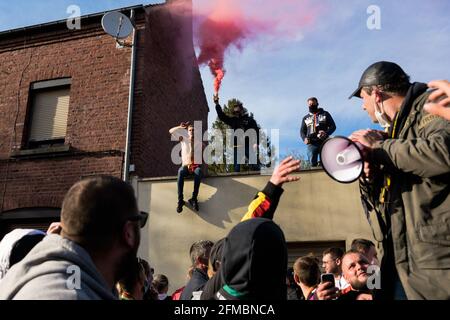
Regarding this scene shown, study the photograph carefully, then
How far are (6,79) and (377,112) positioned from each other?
11250mm

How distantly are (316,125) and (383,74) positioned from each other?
685 centimetres

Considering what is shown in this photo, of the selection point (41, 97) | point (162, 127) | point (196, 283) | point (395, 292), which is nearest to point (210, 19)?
point (162, 127)

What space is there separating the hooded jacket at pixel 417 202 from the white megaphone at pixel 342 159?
0.32 feet

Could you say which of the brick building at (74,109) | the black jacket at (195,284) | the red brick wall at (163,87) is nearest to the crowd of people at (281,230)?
the black jacket at (195,284)

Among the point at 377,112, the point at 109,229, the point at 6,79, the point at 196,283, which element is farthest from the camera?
the point at 6,79

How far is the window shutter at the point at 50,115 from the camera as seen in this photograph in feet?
35.5

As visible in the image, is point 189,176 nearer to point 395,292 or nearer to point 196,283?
point 196,283

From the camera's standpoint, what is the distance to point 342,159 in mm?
2238

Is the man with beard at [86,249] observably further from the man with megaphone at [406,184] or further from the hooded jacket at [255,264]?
the man with megaphone at [406,184]

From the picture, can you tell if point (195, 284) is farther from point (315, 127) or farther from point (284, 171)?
point (315, 127)

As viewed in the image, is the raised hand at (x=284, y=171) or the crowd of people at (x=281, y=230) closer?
the crowd of people at (x=281, y=230)

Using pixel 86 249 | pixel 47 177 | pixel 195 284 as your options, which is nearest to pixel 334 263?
pixel 195 284

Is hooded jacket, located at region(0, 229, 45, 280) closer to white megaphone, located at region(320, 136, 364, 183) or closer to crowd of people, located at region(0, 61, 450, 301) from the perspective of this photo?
crowd of people, located at region(0, 61, 450, 301)

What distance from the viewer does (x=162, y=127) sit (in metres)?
11.4
